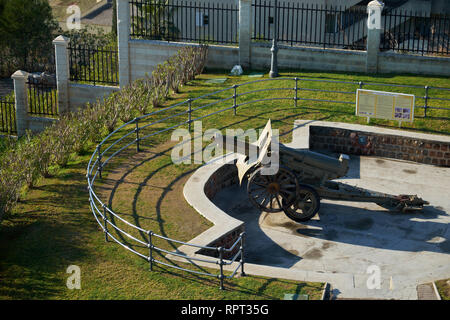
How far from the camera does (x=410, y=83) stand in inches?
848

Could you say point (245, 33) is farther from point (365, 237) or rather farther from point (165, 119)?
point (365, 237)

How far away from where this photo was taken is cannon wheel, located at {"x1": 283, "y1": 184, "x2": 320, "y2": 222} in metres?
14.3

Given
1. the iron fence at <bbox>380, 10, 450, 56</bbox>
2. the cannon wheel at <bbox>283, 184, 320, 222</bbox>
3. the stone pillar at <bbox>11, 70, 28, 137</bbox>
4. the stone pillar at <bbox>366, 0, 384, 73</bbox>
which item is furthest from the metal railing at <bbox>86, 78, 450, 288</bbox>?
the stone pillar at <bbox>11, 70, 28, 137</bbox>

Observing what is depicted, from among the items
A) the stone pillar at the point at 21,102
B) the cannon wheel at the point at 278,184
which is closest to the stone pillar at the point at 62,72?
the stone pillar at the point at 21,102

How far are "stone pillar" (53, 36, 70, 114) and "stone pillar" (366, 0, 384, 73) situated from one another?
10.5 meters

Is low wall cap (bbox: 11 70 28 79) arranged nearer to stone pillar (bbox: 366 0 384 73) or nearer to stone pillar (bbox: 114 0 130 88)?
stone pillar (bbox: 114 0 130 88)

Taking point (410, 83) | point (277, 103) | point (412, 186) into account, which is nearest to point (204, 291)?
point (412, 186)

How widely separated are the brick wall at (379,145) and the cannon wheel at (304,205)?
13.7 feet

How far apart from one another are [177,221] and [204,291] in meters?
2.77

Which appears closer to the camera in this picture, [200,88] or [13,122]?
[200,88]

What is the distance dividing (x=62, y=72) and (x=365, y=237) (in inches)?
566

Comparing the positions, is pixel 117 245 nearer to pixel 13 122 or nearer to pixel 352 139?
pixel 352 139

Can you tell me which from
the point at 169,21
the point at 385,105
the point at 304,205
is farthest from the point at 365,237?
the point at 169,21

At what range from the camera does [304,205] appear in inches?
568
